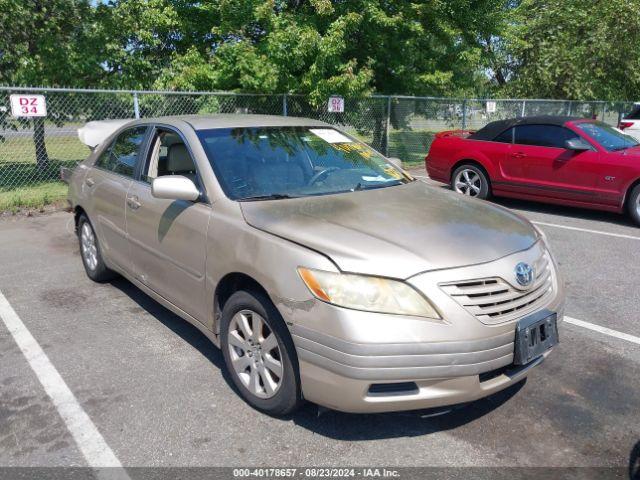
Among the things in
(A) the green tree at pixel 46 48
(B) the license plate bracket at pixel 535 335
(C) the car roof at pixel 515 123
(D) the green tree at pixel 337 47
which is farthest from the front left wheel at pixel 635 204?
(A) the green tree at pixel 46 48

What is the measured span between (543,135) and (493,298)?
659 centimetres

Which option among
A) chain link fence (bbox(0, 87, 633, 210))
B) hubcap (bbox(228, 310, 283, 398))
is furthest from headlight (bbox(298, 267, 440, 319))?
chain link fence (bbox(0, 87, 633, 210))

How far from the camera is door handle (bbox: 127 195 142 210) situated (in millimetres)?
4091

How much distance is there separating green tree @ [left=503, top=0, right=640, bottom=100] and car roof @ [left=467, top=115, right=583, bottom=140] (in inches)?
401

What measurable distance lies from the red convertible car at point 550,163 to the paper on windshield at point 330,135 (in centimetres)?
482

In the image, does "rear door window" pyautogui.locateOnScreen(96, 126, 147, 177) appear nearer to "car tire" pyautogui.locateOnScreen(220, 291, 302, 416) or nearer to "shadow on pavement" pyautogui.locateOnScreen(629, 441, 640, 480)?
"car tire" pyautogui.locateOnScreen(220, 291, 302, 416)

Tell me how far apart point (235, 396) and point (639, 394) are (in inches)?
94.6

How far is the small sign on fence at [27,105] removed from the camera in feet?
26.5

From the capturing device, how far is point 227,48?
33.6 ft

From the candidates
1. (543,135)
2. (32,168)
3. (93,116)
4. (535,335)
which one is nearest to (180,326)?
(535,335)

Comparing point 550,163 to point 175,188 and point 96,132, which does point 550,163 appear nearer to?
point 175,188

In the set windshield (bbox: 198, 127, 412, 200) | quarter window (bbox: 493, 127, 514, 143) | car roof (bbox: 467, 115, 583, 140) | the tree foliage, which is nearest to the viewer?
windshield (bbox: 198, 127, 412, 200)

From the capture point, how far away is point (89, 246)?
17.3 feet

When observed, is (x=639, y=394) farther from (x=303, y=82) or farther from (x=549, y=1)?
(x=549, y=1)
